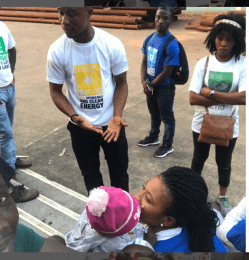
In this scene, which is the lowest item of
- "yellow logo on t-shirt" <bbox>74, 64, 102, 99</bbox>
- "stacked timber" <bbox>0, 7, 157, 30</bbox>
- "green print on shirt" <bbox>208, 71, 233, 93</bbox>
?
"green print on shirt" <bbox>208, 71, 233, 93</bbox>

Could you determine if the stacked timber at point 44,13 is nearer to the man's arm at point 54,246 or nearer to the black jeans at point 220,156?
the man's arm at point 54,246

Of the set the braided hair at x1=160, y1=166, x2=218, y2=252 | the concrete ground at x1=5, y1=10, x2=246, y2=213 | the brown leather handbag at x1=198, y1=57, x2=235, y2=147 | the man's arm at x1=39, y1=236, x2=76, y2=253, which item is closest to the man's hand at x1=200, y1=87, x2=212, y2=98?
the brown leather handbag at x1=198, y1=57, x2=235, y2=147

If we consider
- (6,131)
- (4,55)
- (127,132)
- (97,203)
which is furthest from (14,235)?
(127,132)

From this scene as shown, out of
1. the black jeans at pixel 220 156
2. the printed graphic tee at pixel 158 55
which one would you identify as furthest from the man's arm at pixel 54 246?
the printed graphic tee at pixel 158 55

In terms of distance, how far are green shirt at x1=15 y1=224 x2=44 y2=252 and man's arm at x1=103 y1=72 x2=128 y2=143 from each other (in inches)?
29.7

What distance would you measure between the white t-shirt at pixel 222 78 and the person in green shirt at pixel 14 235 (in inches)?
50.2

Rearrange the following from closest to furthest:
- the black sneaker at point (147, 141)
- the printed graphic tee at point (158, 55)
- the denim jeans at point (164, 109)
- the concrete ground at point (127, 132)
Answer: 1. the printed graphic tee at point (158, 55)
2. the concrete ground at point (127, 132)
3. the denim jeans at point (164, 109)
4. the black sneaker at point (147, 141)

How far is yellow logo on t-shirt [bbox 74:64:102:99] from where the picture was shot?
1.32m

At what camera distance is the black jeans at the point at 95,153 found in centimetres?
159

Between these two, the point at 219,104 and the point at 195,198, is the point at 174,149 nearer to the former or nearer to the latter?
the point at 219,104

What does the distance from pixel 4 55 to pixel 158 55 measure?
1.17m

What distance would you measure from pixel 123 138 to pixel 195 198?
0.81 meters

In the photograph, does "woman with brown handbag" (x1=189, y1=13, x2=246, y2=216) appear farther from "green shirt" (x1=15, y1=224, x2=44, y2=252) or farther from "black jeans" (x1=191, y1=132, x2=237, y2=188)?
"green shirt" (x1=15, y1=224, x2=44, y2=252)

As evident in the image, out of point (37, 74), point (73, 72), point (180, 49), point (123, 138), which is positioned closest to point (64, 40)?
point (73, 72)
